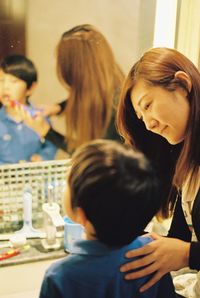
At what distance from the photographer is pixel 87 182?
2.65ft

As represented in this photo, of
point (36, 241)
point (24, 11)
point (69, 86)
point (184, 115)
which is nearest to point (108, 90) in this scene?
point (69, 86)

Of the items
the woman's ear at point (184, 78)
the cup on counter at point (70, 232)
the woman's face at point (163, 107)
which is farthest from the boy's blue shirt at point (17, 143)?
the woman's ear at point (184, 78)

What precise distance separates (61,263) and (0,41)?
0.85 meters

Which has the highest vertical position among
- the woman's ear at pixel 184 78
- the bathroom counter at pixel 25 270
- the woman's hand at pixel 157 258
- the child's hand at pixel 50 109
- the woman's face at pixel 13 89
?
the woman's ear at pixel 184 78

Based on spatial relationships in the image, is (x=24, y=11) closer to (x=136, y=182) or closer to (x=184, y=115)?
(x=184, y=115)

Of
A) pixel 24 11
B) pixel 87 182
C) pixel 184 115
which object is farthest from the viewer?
pixel 24 11

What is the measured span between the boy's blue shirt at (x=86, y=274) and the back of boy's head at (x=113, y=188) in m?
0.03

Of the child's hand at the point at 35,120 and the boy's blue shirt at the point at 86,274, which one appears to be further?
the child's hand at the point at 35,120

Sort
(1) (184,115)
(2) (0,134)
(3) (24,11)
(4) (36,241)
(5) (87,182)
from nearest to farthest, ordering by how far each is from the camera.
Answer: (5) (87,182) < (1) (184,115) < (3) (24,11) < (2) (0,134) < (4) (36,241)

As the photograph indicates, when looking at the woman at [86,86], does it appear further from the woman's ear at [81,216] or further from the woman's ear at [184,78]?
the woman's ear at [81,216]

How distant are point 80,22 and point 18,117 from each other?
0.41 metres

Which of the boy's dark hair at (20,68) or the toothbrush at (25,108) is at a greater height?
the boy's dark hair at (20,68)

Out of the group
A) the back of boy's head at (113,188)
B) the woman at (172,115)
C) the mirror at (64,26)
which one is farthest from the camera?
the mirror at (64,26)

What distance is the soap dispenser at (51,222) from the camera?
5.16 ft
